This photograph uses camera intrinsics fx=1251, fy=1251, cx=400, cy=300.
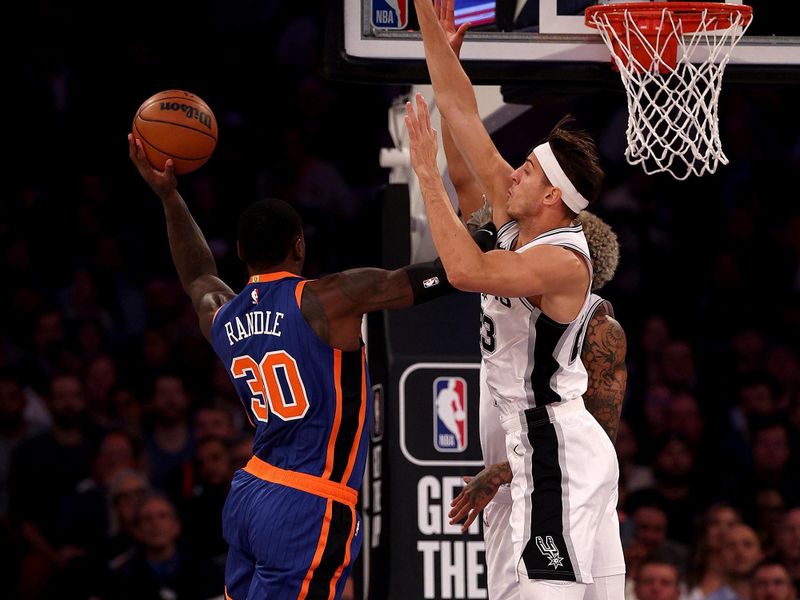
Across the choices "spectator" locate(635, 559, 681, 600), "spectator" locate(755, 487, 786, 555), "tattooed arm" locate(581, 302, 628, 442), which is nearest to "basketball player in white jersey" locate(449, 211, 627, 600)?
"tattooed arm" locate(581, 302, 628, 442)

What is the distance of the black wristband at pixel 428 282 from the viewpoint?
411 centimetres

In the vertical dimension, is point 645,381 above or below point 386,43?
below

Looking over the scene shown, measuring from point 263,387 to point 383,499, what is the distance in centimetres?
203

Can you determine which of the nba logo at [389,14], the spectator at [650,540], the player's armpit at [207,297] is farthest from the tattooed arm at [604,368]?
the spectator at [650,540]

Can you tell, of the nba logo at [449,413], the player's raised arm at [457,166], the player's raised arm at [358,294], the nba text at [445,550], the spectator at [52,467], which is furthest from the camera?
the spectator at [52,467]

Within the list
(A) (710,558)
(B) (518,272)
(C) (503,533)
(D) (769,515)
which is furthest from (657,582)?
(B) (518,272)

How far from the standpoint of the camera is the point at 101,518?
23.3 ft

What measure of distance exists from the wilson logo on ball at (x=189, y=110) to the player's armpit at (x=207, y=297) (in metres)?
0.58

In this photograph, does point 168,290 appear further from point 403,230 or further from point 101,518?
point 403,230

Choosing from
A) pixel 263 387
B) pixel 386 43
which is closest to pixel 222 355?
pixel 263 387

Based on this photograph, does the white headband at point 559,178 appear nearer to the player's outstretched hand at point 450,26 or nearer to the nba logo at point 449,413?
the player's outstretched hand at point 450,26

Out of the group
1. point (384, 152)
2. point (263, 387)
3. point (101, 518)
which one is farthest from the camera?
point (101, 518)

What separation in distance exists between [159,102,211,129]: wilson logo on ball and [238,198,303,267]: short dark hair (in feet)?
1.95

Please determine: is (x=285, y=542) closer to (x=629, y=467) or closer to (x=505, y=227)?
(x=505, y=227)
